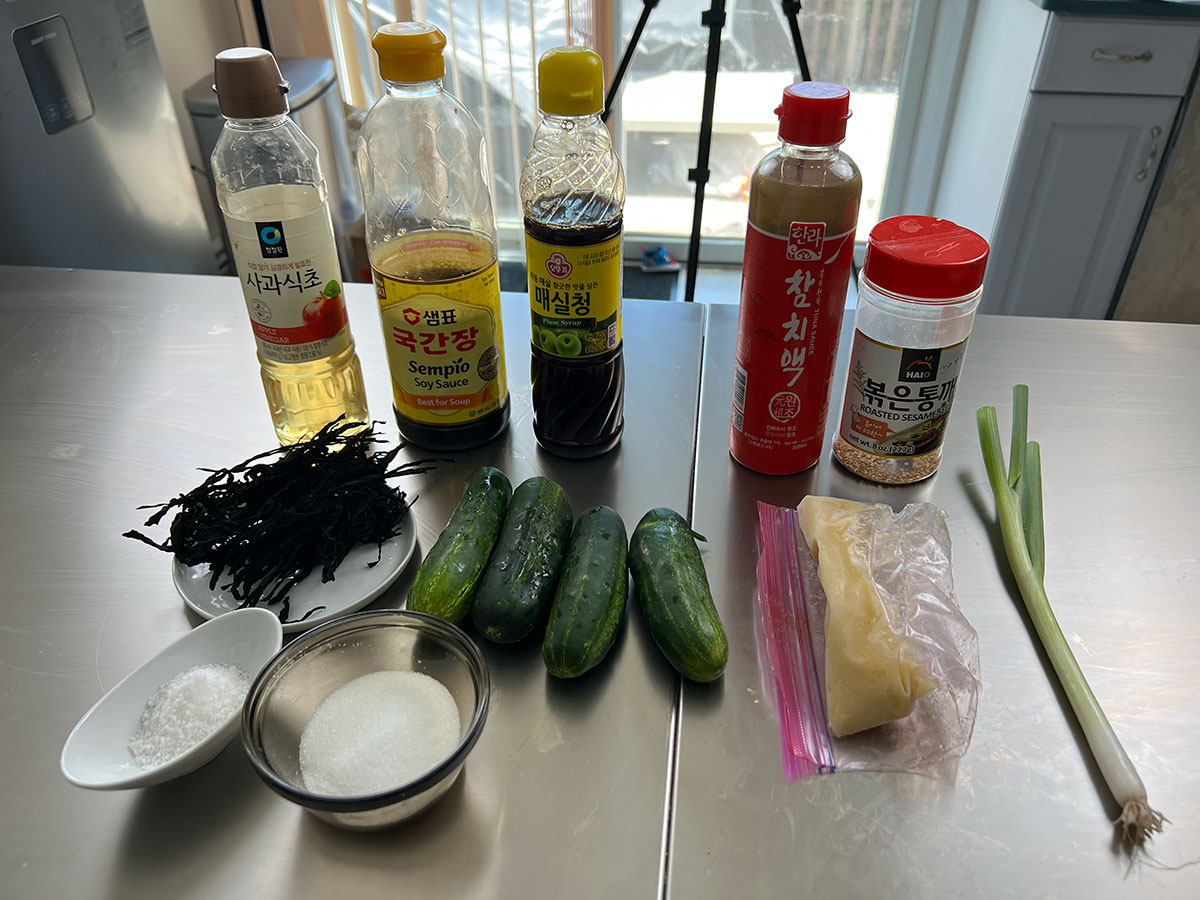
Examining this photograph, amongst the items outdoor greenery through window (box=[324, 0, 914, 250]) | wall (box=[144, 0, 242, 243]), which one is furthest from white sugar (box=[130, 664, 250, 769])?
outdoor greenery through window (box=[324, 0, 914, 250])

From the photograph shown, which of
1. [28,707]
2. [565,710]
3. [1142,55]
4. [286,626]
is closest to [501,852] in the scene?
[565,710]

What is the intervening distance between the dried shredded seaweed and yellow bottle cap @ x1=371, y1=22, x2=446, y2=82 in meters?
0.35

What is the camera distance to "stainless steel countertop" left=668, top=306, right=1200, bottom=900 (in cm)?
60

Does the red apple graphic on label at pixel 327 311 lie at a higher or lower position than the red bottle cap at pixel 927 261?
lower

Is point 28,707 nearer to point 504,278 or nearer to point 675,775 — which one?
point 675,775

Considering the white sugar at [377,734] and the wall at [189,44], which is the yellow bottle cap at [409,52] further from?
the wall at [189,44]

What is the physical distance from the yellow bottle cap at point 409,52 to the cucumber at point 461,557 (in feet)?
1.19

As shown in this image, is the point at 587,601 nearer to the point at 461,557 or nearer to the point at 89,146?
the point at 461,557

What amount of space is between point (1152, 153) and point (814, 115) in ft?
5.71

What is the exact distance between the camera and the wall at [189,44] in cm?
208

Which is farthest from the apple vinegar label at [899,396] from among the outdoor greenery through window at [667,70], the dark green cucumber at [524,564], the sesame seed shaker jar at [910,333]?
the outdoor greenery through window at [667,70]

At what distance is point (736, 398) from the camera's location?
92 centimetres

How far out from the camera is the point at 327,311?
0.88 m

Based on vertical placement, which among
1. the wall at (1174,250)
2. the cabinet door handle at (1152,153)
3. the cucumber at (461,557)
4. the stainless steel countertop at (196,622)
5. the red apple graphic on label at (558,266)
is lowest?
the wall at (1174,250)
